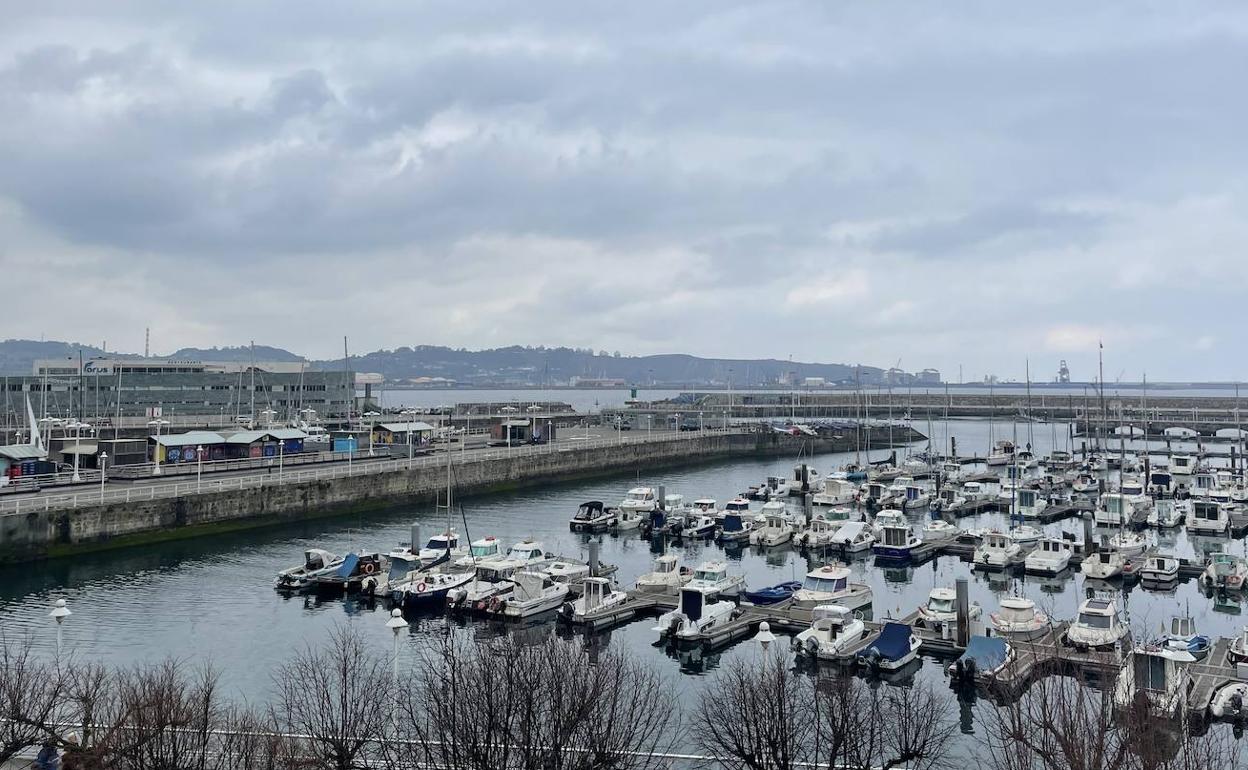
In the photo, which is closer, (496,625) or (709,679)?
(709,679)

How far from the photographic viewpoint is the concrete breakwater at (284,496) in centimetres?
4100

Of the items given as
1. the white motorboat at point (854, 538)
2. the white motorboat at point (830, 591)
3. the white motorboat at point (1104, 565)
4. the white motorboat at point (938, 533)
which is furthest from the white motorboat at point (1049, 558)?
the white motorboat at point (830, 591)

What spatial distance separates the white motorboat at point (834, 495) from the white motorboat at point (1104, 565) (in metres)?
20.3

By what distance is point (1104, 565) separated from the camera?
127ft

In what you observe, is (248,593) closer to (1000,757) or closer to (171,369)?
(1000,757)

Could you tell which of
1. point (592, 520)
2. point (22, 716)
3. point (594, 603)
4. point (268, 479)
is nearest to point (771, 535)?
point (592, 520)

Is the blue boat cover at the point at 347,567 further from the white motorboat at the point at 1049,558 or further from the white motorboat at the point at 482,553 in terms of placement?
the white motorboat at the point at 1049,558

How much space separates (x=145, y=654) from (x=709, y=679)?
1538 centimetres

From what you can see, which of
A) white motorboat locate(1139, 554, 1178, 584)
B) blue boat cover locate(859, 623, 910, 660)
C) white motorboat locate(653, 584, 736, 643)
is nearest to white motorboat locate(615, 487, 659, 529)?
white motorboat locate(653, 584, 736, 643)

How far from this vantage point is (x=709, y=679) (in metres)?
26.4

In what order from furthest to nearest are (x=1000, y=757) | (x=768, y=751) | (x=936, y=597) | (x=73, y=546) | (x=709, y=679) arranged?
(x=73, y=546)
(x=936, y=597)
(x=709, y=679)
(x=1000, y=757)
(x=768, y=751)

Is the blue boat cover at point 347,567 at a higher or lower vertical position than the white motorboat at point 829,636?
higher

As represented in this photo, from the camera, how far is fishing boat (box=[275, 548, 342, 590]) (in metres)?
36.2

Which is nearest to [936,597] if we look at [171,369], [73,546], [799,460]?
[73,546]
